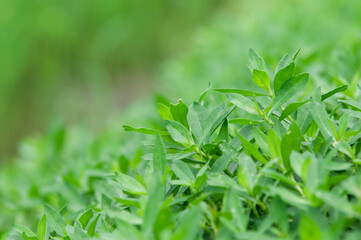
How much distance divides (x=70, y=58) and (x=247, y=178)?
16.2ft

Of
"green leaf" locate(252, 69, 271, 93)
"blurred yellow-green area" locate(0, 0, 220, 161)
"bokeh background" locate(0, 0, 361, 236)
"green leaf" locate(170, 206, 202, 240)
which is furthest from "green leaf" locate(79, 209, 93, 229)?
"blurred yellow-green area" locate(0, 0, 220, 161)

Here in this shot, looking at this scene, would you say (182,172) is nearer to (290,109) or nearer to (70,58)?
(290,109)

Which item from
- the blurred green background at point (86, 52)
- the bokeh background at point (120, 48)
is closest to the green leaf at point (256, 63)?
the bokeh background at point (120, 48)

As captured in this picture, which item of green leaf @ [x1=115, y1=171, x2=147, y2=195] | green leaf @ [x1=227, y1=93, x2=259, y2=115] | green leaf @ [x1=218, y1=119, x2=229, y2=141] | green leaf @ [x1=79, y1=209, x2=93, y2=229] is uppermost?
green leaf @ [x1=227, y1=93, x2=259, y2=115]

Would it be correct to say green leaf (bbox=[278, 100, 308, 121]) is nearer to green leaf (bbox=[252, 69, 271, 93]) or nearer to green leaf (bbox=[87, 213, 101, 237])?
green leaf (bbox=[252, 69, 271, 93])

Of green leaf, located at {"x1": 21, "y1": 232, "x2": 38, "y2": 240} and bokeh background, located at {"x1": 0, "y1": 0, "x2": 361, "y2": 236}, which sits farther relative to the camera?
bokeh background, located at {"x1": 0, "y1": 0, "x2": 361, "y2": 236}

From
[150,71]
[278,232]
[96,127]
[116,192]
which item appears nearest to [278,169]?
[278,232]

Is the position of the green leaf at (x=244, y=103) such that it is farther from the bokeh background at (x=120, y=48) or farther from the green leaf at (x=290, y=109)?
the bokeh background at (x=120, y=48)

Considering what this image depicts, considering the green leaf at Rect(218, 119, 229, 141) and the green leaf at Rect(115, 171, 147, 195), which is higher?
the green leaf at Rect(218, 119, 229, 141)

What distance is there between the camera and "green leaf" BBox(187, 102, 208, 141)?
104cm

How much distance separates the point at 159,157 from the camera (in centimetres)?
95

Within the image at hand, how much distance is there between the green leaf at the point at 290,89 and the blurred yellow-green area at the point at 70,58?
157 inches

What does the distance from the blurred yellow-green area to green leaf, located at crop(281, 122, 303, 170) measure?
409 cm

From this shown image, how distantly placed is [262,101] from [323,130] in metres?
0.21
